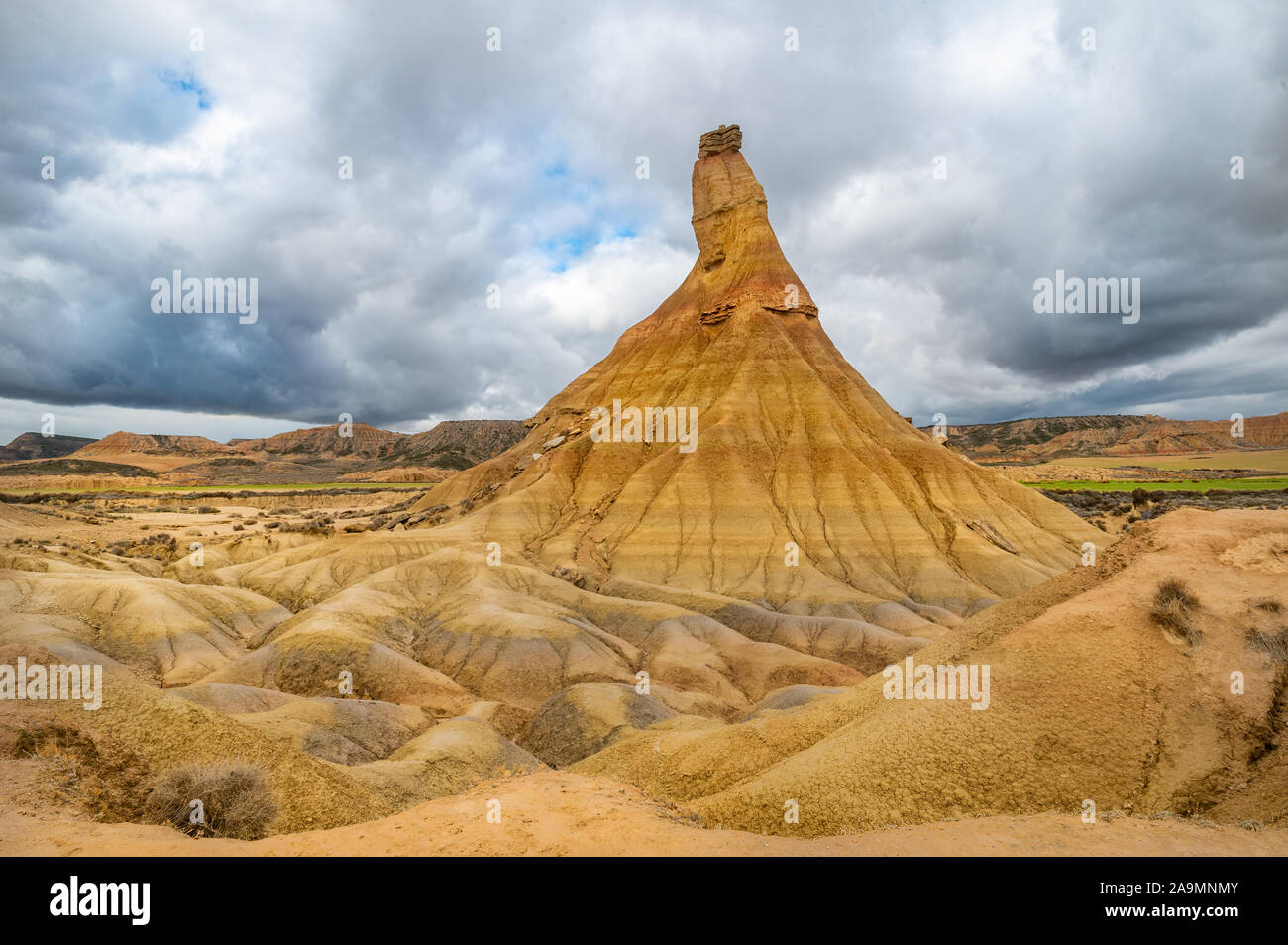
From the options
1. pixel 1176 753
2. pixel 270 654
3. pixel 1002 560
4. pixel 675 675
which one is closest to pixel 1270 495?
pixel 1002 560

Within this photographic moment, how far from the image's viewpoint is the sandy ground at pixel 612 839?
311 inches

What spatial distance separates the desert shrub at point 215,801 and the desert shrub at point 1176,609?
1648cm

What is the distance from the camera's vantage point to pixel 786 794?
11.1 m

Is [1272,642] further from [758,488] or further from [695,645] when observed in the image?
[758,488]

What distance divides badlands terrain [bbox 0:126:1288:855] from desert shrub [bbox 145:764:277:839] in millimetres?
105

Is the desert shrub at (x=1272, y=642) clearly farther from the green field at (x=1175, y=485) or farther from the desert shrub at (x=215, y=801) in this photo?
the green field at (x=1175, y=485)

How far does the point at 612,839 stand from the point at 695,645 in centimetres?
2941

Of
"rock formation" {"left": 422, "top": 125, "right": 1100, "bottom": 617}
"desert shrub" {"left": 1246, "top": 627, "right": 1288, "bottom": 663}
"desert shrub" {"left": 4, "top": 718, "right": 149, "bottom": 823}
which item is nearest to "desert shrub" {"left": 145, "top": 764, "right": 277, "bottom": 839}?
"desert shrub" {"left": 4, "top": 718, "right": 149, "bottom": 823}

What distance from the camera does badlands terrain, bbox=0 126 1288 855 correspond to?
9.84m

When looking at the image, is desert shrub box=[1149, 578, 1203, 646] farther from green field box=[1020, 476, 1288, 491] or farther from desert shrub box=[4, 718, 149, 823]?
green field box=[1020, 476, 1288, 491]

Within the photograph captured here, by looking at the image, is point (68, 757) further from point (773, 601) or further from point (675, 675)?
point (773, 601)

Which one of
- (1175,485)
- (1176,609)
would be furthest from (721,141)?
(1175,485)

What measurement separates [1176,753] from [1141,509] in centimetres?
9242
